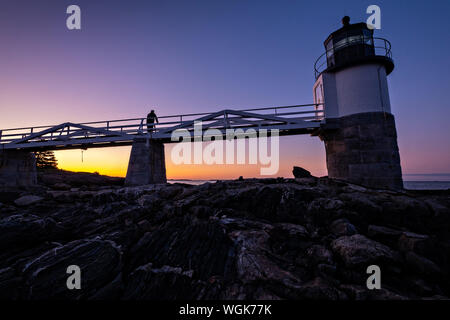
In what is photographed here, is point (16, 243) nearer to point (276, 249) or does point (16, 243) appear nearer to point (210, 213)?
point (210, 213)

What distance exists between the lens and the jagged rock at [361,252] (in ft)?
12.8

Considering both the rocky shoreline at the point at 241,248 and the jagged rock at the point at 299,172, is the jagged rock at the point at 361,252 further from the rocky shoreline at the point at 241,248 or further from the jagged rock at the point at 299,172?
the jagged rock at the point at 299,172

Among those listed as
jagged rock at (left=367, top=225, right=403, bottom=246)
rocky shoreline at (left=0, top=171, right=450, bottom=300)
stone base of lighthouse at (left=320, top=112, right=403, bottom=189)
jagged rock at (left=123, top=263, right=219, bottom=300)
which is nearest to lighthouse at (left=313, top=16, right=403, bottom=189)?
stone base of lighthouse at (left=320, top=112, right=403, bottom=189)

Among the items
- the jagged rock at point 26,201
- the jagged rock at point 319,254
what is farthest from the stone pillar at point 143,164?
the jagged rock at point 319,254

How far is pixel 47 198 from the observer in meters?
9.91

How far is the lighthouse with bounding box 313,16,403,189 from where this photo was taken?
10102 mm

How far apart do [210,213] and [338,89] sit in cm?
1101

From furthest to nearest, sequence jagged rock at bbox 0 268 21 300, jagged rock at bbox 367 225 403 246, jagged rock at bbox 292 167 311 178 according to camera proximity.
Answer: jagged rock at bbox 292 167 311 178 → jagged rock at bbox 367 225 403 246 → jagged rock at bbox 0 268 21 300

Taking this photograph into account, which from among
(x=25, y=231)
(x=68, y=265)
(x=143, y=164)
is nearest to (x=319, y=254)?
(x=68, y=265)

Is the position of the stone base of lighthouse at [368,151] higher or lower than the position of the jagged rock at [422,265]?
higher

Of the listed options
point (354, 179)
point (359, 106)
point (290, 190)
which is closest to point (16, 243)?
point (290, 190)

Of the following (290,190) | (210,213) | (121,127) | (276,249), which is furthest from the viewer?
(121,127)

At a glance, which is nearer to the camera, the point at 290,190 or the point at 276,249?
the point at 276,249

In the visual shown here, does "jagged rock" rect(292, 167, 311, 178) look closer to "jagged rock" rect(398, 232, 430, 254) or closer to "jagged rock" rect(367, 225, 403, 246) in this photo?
"jagged rock" rect(367, 225, 403, 246)
